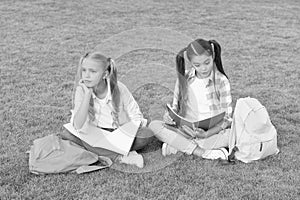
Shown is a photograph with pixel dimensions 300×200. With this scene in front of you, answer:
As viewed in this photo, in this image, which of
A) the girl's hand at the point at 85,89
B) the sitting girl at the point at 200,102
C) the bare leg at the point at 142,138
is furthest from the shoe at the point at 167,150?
the girl's hand at the point at 85,89

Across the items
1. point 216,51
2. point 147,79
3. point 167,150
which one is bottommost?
point 167,150

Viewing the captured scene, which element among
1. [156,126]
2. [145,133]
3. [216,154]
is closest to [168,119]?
[156,126]

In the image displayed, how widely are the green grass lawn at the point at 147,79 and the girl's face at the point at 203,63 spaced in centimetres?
42

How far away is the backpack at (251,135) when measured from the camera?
11.3 feet

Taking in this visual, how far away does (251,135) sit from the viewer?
3461 mm

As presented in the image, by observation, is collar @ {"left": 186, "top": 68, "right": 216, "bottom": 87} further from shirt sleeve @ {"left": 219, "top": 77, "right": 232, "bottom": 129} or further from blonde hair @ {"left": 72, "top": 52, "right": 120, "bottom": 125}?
blonde hair @ {"left": 72, "top": 52, "right": 120, "bottom": 125}

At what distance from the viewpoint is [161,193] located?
303 centimetres

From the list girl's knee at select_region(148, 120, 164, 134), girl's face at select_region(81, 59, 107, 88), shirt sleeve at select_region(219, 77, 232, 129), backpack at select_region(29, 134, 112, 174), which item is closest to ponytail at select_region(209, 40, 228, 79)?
shirt sleeve at select_region(219, 77, 232, 129)

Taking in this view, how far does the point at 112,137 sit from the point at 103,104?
260mm

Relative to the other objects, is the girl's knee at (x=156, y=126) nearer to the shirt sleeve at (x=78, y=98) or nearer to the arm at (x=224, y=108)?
the arm at (x=224, y=108)

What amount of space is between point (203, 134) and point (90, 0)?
306 inches

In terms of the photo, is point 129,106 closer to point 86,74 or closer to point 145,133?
point 145,133

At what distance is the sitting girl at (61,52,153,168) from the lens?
340cm

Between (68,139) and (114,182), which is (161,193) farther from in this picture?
(68,139)
